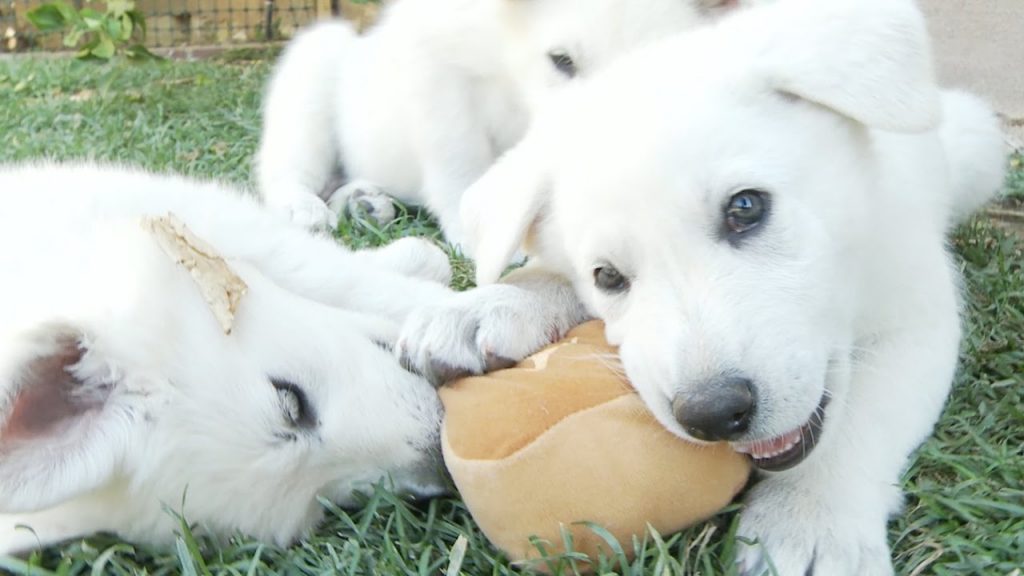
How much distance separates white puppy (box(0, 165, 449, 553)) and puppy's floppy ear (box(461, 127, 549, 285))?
12.3 inches

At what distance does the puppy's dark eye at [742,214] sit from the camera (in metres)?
2.06

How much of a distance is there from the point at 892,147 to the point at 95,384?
1.92 m

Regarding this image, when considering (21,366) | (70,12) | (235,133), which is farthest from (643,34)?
(70,12)

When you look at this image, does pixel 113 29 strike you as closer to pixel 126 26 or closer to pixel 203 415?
pixel 126 26

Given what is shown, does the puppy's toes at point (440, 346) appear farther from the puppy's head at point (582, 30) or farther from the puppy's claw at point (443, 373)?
the puppy's head at point (582, 30)

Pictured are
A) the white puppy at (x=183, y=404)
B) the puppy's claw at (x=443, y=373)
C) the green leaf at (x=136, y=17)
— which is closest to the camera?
the white puppy at (x=183, y=404)

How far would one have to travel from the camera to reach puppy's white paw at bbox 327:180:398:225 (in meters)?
4.37

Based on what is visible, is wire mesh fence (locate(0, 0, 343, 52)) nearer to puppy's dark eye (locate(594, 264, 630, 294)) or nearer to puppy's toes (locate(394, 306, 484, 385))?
puppy's toes (locate(394, 306, 484, 385))

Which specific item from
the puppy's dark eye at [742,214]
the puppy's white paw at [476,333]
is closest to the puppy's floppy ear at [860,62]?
the puppy's dark eye at [742,214]

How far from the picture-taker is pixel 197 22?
9.09 metres

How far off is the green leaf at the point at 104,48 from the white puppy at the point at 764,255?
15.8 feet

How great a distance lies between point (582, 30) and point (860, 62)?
49.2 inches

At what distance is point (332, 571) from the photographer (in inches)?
79.0

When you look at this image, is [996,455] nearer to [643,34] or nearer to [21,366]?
[643,34]
